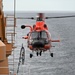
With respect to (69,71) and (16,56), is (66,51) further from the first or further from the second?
(69,71)

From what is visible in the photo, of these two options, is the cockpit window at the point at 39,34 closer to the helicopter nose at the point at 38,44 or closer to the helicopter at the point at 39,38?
the helicopter at the point at 39,38

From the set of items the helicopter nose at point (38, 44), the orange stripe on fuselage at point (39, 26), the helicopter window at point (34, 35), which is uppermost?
the orange stripe on fuselage at point (39, 26)

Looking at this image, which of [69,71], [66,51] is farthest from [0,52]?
[66,51]

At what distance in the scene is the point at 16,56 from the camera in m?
44.2

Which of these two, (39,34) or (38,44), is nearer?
(38,44)

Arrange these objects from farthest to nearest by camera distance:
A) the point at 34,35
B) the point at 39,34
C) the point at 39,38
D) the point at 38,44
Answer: the point at 34,35
the point at 39,34
the point at 39,38
the point at 38,44

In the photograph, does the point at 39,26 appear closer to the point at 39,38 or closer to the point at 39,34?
the point at 39,34

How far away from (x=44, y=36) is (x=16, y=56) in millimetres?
28084

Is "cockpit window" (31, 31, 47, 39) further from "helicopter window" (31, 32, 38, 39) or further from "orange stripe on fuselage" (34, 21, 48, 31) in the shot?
"orange stripe on fuselage" (34, 21, 48, 31)

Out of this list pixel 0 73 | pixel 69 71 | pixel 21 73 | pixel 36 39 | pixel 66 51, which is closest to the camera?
pixel 0 73

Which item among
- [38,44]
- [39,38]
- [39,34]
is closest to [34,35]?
[39,34]

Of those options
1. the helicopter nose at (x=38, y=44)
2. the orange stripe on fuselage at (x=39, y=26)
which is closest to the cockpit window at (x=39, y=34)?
the orange stripe on fuselage at (x=39, y=26)

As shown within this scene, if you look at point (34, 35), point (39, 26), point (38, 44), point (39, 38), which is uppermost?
point (39, 26)

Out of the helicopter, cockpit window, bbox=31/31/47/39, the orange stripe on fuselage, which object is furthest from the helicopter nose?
the orange stripe on fuselage
